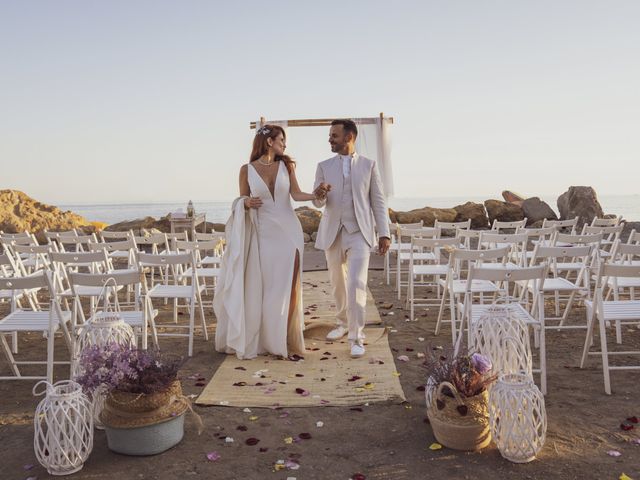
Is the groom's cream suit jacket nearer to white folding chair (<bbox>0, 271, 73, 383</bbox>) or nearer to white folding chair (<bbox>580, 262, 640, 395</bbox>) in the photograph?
white folding chair (<bbox>580, 262, 640, 395</bbox>)

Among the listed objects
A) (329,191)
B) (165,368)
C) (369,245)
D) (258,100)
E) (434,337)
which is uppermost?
(258,100)

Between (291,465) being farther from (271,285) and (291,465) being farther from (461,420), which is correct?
(271,285)

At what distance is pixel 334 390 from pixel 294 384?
30 centimetres

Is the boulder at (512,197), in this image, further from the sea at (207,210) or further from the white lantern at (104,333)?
the white lantern at (104,333)

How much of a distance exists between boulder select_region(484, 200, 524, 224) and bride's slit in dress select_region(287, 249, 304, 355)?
35.0 feet

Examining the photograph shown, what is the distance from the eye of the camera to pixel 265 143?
467cm

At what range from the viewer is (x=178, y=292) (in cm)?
488

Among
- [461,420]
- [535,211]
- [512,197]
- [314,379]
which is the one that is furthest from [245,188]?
[512,197]

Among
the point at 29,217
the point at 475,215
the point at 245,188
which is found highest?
the point at 245,188

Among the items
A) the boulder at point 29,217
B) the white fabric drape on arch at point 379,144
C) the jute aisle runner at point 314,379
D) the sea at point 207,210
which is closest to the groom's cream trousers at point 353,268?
the jute aisle runner at point 314,379

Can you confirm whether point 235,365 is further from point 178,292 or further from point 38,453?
point 38,453

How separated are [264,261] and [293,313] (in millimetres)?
464

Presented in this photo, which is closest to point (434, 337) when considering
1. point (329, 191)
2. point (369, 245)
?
point (369, 245)

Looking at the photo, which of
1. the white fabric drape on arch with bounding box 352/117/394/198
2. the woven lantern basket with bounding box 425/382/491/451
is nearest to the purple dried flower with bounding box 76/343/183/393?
the woven lantern basket with bounding box 425/382/491/451
